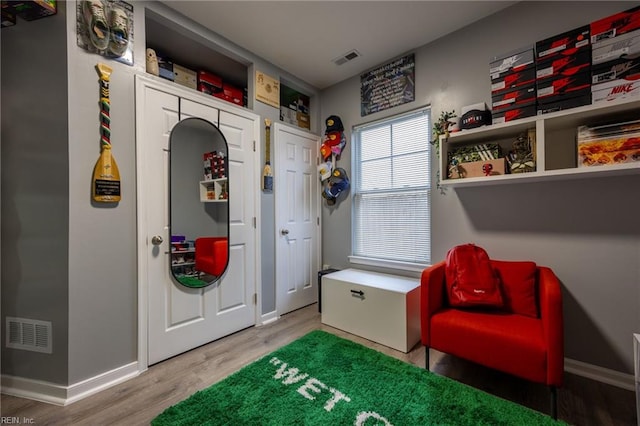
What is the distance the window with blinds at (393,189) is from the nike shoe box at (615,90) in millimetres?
1141

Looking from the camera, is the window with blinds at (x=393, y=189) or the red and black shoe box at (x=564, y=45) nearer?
the red and black shoe box at (x=564, y=45)

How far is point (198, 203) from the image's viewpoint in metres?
2.23

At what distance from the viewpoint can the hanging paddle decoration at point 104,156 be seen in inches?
65.6

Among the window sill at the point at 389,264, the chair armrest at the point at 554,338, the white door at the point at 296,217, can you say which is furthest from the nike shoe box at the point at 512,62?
the white door at the point at 296,217

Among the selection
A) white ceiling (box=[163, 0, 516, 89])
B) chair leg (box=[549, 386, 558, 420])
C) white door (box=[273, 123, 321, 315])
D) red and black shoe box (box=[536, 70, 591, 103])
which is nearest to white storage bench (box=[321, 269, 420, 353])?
white door (box=[273, 123, 321, 315])

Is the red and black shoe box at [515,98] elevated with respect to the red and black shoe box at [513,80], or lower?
lower

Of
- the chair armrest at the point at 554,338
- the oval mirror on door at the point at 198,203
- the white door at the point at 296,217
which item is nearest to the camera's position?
the chair armrest at the point at 554,338

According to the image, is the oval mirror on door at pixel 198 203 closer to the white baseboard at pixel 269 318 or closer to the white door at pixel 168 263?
the white door at pixel 168 263

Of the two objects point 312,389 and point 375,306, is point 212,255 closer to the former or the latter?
point 312,389

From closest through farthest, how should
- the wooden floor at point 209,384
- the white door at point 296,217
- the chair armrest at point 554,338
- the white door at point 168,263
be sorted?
the chair armrest at point 554,338 → the wooden floor at point 209,384 → the white door at point 168,263 → the white door at point 296,217

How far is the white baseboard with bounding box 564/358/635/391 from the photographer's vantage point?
1.61 meters

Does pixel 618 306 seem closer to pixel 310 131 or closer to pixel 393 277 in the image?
pixel 393 277

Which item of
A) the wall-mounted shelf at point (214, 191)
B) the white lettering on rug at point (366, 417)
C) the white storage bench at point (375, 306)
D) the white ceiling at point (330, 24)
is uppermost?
the white ceiling at point (330, 24)

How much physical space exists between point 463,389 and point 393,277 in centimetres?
114
